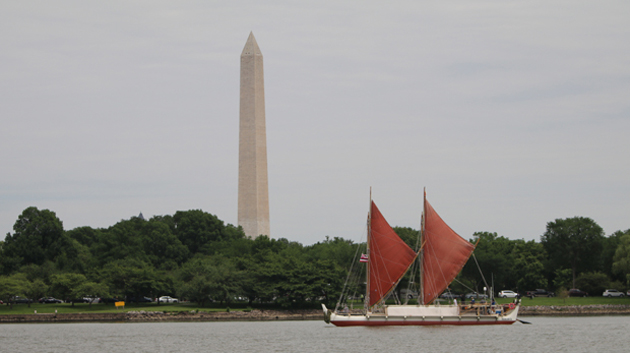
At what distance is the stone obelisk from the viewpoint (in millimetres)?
127438

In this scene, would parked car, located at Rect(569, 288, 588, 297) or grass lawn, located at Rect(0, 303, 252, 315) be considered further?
parked car, located at Rect(569, 288, 588, 297)

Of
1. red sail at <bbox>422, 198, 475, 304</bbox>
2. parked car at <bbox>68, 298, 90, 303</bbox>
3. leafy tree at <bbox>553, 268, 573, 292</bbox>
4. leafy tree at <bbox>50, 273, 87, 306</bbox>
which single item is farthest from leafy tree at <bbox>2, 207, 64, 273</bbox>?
leafy tree at <bbox>553, 268, 573, 292</bbox>

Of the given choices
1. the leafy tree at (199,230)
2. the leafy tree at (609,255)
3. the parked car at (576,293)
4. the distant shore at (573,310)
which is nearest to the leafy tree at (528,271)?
the leafy tree at (609,255)

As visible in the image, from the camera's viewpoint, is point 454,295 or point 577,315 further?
point 454,295

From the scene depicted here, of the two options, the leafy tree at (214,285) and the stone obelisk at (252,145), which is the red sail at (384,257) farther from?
the stone obelisk at (252,145)

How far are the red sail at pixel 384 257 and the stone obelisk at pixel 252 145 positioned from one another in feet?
165

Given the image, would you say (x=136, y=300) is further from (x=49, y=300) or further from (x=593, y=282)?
(x=593, y=282)

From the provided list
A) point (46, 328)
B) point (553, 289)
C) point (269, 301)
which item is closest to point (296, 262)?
point (269, 301)

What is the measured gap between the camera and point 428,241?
265ft

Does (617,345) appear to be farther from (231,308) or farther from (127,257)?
(127,257)

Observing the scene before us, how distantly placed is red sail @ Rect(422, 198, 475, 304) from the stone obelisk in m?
50.6

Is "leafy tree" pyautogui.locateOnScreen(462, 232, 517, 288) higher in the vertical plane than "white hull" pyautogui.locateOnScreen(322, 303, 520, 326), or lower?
higher

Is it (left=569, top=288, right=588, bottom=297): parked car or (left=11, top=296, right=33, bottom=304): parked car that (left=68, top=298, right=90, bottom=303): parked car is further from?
(left=569, top=288, right=588, bottom=297): parked car

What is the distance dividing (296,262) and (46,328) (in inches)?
1235
